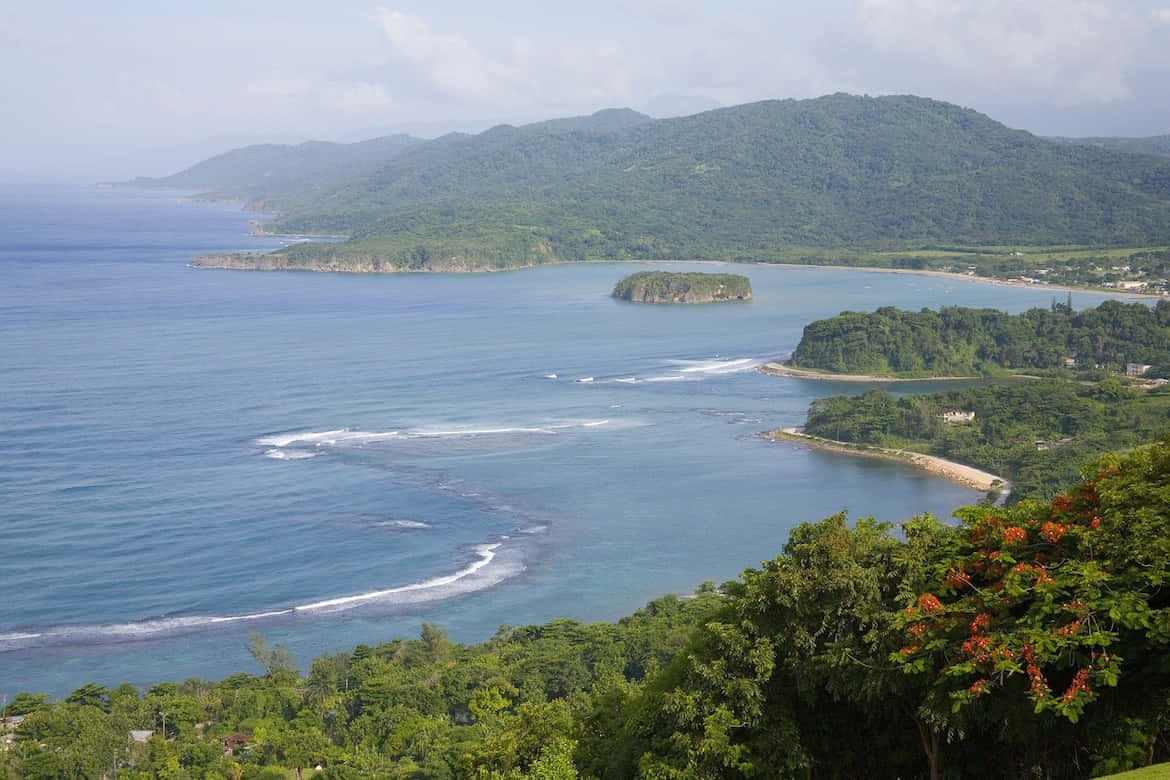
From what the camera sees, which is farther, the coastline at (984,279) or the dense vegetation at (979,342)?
the coastline at (984,279)

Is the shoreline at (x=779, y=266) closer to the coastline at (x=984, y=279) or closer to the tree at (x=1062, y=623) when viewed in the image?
the coastline at (x=984, y=279)

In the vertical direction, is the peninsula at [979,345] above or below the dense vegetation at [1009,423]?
above

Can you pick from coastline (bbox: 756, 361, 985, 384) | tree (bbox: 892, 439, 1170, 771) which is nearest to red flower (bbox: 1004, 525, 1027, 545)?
tree (bbox: 892, 439, 1170, 771)

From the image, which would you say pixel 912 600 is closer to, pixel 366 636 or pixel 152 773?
pixel 152 773

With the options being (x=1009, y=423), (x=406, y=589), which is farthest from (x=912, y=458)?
(x=406, y=589)

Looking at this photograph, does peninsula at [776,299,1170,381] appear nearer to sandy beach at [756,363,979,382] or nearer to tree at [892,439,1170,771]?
sandy beach at [756,363,979,382]

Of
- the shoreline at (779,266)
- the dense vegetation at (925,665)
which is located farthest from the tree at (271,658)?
the shoreline at (779,266)
